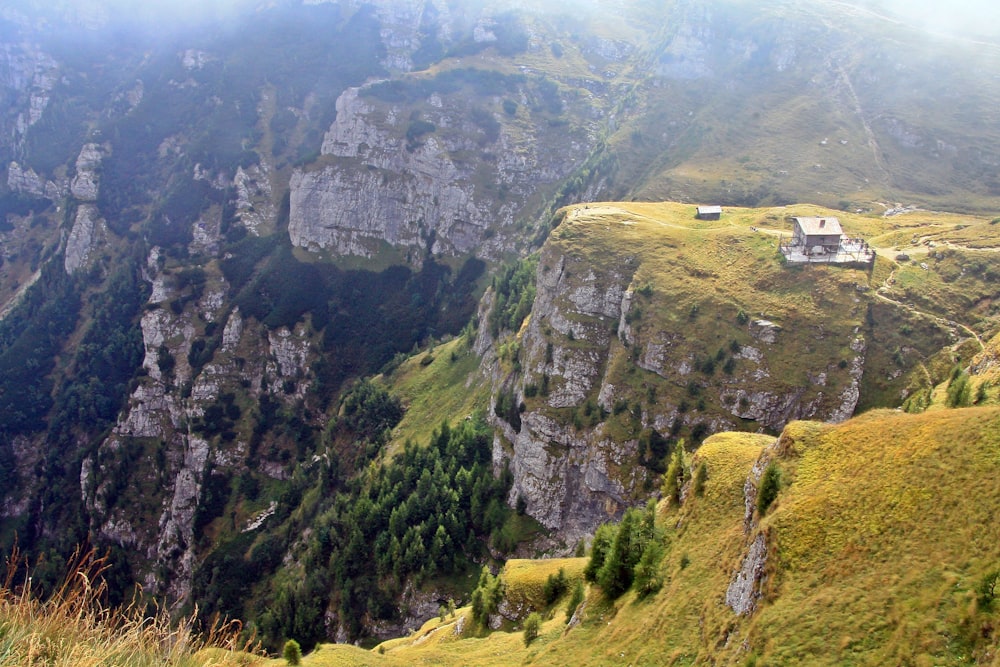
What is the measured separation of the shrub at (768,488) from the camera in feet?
137

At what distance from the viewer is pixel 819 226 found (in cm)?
10175

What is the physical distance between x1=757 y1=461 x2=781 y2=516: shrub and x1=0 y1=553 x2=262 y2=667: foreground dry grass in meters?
34.7

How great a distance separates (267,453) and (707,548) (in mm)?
143372

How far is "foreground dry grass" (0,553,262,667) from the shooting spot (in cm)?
1352

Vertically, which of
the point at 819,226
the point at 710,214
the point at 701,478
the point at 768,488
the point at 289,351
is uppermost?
the point at 710,214

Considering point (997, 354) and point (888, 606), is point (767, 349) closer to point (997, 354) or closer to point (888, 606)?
Answer: point (997, 354)

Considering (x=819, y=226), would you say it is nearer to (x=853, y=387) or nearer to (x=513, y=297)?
(x=853, y=387)

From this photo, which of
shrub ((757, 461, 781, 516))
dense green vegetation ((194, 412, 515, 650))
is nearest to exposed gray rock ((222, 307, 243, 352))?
dense green vegetation ((194, 412, 515, 650))

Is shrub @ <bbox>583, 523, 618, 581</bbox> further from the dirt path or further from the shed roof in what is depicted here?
the shed roof

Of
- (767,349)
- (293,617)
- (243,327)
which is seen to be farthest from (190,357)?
(767,349)

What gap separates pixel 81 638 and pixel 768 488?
128 ft

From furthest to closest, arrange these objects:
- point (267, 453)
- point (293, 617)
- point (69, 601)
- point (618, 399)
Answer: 1. point (267, 453)
2. point (293, 617)
3. point (618, 399)
4. point (69, 601)

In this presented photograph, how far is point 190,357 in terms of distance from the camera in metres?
179

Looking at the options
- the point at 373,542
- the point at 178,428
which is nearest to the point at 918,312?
the point at 373,542
